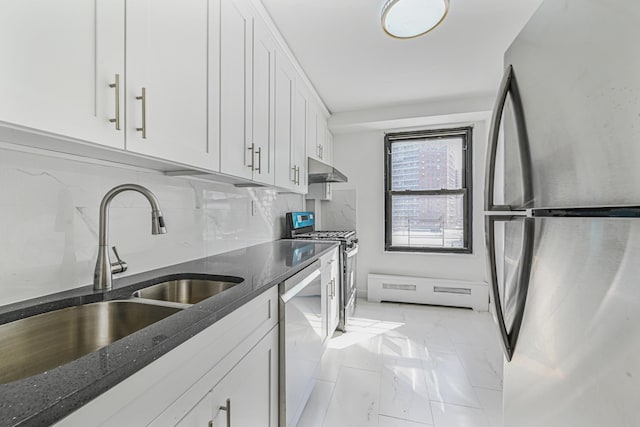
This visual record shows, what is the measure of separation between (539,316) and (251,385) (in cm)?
96

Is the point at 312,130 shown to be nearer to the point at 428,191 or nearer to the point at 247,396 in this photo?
the point at 428,191

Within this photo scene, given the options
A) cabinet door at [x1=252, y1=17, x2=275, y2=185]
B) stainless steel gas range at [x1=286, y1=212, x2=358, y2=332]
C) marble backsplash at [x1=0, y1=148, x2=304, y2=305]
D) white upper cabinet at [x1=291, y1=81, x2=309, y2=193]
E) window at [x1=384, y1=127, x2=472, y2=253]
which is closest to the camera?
marble backsplash at [x1=0, y1=148, x2=304, y2=305]

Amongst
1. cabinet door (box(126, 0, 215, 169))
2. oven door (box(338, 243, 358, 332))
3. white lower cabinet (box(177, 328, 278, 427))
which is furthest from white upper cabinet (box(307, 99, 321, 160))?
white lower cabinet (box(177, 328, 278, 427))

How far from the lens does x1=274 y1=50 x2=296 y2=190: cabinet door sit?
2.05 m

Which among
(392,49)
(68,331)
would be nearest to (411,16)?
(392,49)

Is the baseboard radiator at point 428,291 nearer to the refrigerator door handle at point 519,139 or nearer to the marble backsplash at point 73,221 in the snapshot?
the marble backsplash at point 73,221

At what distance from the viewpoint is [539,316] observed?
A: 71cm

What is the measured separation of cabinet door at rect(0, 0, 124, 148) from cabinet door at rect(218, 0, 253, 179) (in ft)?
1.85

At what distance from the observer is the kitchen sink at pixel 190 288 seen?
4.09 feet

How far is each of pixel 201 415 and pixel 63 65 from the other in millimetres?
976

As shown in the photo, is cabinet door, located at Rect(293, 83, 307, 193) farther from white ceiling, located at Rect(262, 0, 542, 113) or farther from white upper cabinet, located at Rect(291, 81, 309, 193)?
white ceiling, located at Rect(262, 0, 542, 113)

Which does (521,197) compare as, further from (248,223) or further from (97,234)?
(248,223)

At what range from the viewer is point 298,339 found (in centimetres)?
150

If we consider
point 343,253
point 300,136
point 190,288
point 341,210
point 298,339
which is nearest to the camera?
point 190,288
